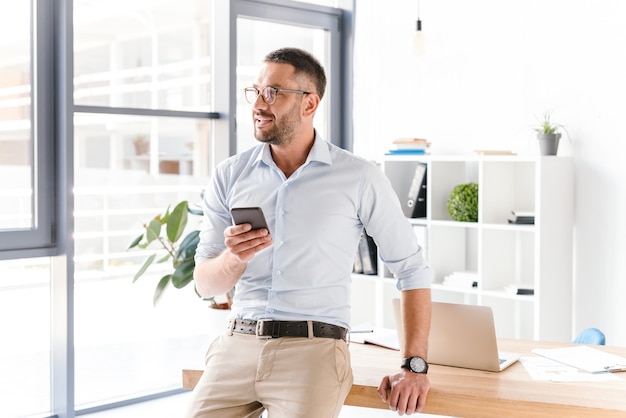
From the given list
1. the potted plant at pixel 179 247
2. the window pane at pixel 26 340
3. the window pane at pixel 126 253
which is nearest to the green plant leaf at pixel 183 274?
the potted plant at pixel 179 247

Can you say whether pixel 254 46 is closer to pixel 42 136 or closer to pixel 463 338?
pixel 42 136

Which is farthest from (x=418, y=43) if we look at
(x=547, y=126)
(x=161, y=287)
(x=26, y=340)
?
(x=26, y=340)

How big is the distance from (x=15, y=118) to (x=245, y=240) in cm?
233

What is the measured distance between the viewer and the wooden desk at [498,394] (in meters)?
2.11

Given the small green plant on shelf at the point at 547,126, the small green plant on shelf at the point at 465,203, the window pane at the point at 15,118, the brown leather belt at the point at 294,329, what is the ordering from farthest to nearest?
the small green plant on shelf at the point at 465,203
the small green plant on shelf at the point at 547,126
the window pane at the point at 15,118
the brown leather belt at the point at 294,329

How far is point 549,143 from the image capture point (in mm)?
4234

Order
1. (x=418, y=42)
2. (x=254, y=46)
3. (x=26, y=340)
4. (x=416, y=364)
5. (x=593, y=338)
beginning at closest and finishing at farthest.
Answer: (x=416, y=364) → (x=593, y=338) → (x=26, y=340) → (x=418, y=42) → (x=254, y=46)

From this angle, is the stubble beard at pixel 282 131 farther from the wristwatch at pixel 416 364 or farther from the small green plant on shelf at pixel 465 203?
the small green plant on shelf at pixel 465 203

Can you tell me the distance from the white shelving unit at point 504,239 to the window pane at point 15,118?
6.86 ft

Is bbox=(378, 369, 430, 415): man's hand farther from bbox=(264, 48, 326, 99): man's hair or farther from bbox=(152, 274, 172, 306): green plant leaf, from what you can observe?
bbox=(152, 274, 172, 306): green plant leaf

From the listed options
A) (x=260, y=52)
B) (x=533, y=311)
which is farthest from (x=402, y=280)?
(x=260, y=52)

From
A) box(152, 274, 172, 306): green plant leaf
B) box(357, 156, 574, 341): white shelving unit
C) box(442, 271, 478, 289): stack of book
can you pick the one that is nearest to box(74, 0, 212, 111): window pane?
box(152, 274, 172, 306): green plant leaf

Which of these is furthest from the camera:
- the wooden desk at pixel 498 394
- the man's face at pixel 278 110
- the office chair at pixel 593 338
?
the office chair at pixel 593 338

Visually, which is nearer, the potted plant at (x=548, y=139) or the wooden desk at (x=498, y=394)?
the wooden desk at (x=498, y=394)
